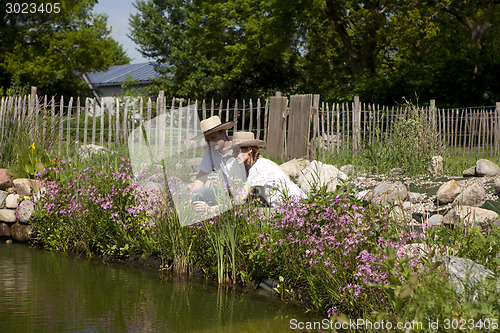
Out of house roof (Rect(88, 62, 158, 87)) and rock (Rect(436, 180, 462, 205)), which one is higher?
house roof (Rect(88, 62, 158, 87))

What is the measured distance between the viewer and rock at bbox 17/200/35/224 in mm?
7398

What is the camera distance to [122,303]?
4605 mm

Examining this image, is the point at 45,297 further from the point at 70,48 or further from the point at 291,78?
the point at 70,48

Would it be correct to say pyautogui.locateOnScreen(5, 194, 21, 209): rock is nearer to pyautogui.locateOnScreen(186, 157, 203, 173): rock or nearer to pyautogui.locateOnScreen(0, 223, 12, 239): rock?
pyautogui.locateOnScreen(0, 223, 12, 239): rock

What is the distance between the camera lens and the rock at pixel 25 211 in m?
7.40

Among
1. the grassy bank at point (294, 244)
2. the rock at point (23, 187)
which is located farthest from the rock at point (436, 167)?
the rock at point (23, 187)

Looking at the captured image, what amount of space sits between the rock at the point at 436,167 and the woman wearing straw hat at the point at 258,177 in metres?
3.93

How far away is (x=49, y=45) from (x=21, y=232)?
23270mm

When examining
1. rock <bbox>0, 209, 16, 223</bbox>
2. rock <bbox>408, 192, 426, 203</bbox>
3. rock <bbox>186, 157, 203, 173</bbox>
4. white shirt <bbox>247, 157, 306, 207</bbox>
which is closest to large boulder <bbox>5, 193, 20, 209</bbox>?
rock <bbox>0, 209, 16, 223</bbox>

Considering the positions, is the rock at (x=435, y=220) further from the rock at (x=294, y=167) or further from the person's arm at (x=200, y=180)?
the rock at (x=294, y=167)

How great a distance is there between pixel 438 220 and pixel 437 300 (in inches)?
127

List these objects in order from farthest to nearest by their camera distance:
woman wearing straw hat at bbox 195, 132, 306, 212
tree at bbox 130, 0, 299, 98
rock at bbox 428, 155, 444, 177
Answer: tree at bbox 130, 0, 299, 98
rock at bbox 428, 155, 444, 177
woman wearing straw hat at bbox 195, 132, 306, 212

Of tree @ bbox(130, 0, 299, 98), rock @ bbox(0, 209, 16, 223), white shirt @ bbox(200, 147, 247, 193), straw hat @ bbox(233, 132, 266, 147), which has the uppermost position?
tree @ bbox(130, 0, 299, 98)

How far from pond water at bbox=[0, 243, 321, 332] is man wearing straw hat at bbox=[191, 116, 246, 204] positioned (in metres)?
0.91
